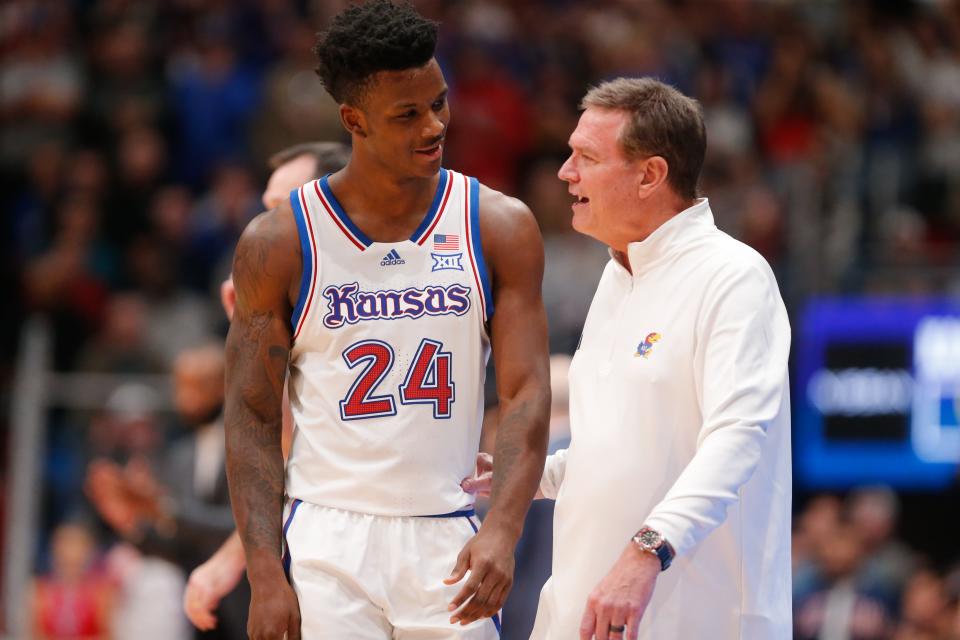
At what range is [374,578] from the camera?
378cm

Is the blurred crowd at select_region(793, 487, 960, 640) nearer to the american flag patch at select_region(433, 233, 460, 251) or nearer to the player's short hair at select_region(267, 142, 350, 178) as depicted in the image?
the player's short hair at select_region(267, 142, 350, 178)

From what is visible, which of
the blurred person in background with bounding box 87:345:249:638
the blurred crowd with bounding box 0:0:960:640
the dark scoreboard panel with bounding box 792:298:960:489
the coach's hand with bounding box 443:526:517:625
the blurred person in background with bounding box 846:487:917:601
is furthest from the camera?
the blurred crowd with bounding box 0:0:960:640

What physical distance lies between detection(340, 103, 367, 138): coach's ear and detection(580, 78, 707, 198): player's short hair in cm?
69

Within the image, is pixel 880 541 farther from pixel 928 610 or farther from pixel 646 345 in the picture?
pixel 646 345

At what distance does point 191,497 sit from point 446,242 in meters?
3.53

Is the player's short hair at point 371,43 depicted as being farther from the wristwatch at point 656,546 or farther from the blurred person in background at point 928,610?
the blurred person in background at point 928,610

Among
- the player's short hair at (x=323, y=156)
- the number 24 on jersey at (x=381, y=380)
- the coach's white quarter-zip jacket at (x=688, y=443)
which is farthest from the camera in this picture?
the player's short hair at (x=323, y=156)

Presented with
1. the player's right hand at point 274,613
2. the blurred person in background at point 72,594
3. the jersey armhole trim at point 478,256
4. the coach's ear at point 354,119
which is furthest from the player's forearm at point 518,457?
the blurred person in background at point 72,594

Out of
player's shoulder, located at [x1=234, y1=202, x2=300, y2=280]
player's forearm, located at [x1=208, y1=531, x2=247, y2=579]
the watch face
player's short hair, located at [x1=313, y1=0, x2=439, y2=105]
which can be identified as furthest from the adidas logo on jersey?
player's forearm, located at [x1=208, y1=531, x2=247, y2=579]

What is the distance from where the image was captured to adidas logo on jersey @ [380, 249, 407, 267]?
393 cm

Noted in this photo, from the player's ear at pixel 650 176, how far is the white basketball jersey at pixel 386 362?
496 mm

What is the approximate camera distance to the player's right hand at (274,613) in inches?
147

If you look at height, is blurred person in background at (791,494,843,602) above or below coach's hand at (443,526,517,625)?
below

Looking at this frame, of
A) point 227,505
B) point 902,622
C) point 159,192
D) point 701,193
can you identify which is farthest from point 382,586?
point 159,192
